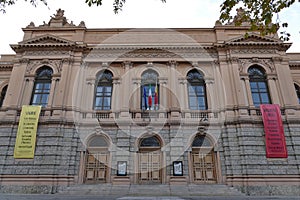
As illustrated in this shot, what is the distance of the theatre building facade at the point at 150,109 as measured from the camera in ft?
46.9

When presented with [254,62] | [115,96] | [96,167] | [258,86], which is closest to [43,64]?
[115,96]

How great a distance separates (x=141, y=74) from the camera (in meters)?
17.7

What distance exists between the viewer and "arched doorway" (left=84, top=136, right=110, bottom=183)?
48.8ft

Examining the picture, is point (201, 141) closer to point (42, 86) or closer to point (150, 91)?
point (150, 91)

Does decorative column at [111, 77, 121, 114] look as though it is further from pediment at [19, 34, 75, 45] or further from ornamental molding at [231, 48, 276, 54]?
ornamental molding at [231, 48, 276, 54]

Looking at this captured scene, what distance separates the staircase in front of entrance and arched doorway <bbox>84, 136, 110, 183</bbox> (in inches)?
39.7

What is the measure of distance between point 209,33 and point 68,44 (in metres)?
11.7

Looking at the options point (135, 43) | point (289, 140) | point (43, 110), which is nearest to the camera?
point (289, 140)

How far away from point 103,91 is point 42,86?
470 centimetres

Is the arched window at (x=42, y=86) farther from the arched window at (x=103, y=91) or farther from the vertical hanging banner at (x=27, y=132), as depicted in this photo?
the arched window at (x=103, y=91)

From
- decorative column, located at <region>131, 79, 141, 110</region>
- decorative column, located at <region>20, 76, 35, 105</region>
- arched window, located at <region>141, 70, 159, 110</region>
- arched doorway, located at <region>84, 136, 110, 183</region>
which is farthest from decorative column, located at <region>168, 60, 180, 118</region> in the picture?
decorative column, located at <region>20, 76, 35, 105</region>

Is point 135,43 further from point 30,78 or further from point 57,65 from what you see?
point 30,78

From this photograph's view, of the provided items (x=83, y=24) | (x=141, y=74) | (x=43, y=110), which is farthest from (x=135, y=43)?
(x=43, y=110)

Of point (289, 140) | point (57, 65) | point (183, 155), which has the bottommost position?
point (183, 155)
